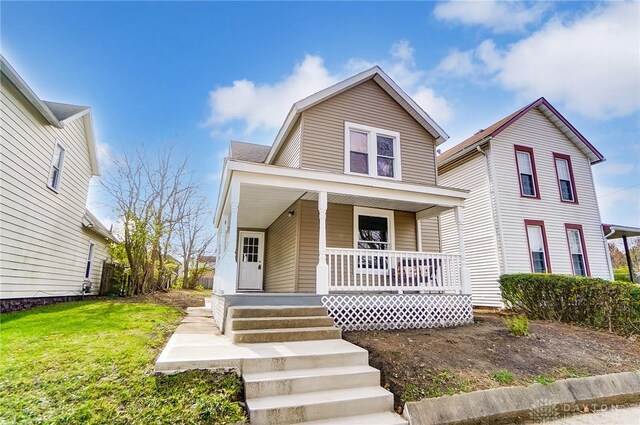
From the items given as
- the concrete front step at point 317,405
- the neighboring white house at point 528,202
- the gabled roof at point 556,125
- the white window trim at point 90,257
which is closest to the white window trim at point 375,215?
the neighboring white house at point 528,202

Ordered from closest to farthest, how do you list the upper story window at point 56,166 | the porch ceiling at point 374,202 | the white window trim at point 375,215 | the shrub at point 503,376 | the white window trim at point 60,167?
the shrub at point 503,376 → the porch ceiling at point 374,202 → the white window trim at point 375,215 → the white window trim at point 60,167 → the upper story window at point 56,166

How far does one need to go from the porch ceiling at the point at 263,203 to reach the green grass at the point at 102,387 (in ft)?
13.1

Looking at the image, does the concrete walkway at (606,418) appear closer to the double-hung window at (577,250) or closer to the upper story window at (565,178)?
the double-hung window at (577,250)

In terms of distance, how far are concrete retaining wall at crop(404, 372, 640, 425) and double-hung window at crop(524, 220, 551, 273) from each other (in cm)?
762

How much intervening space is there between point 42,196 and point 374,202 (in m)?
9.74

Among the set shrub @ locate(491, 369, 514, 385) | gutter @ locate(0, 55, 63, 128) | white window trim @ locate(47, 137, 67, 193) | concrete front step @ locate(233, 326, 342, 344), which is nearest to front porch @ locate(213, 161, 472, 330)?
concrete front step @ locate(233, 326, 342, 344)

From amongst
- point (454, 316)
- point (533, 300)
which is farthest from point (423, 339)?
point (533, 300)

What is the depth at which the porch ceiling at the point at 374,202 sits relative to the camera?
838cm

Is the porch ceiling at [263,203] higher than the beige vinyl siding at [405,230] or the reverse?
higher

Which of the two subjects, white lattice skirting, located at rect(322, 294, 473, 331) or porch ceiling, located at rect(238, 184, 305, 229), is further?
porch ceiling, located at rect(238, 184, 305, 229)

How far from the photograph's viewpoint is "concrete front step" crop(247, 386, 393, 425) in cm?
325

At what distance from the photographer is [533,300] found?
9016mm

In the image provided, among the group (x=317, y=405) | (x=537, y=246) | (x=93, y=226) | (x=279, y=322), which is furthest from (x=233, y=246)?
(x=537, y=246)

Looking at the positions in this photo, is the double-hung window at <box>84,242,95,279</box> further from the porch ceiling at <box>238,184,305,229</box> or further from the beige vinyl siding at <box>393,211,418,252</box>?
the beige vinyl siding at <box>393,211,418,252</box>
